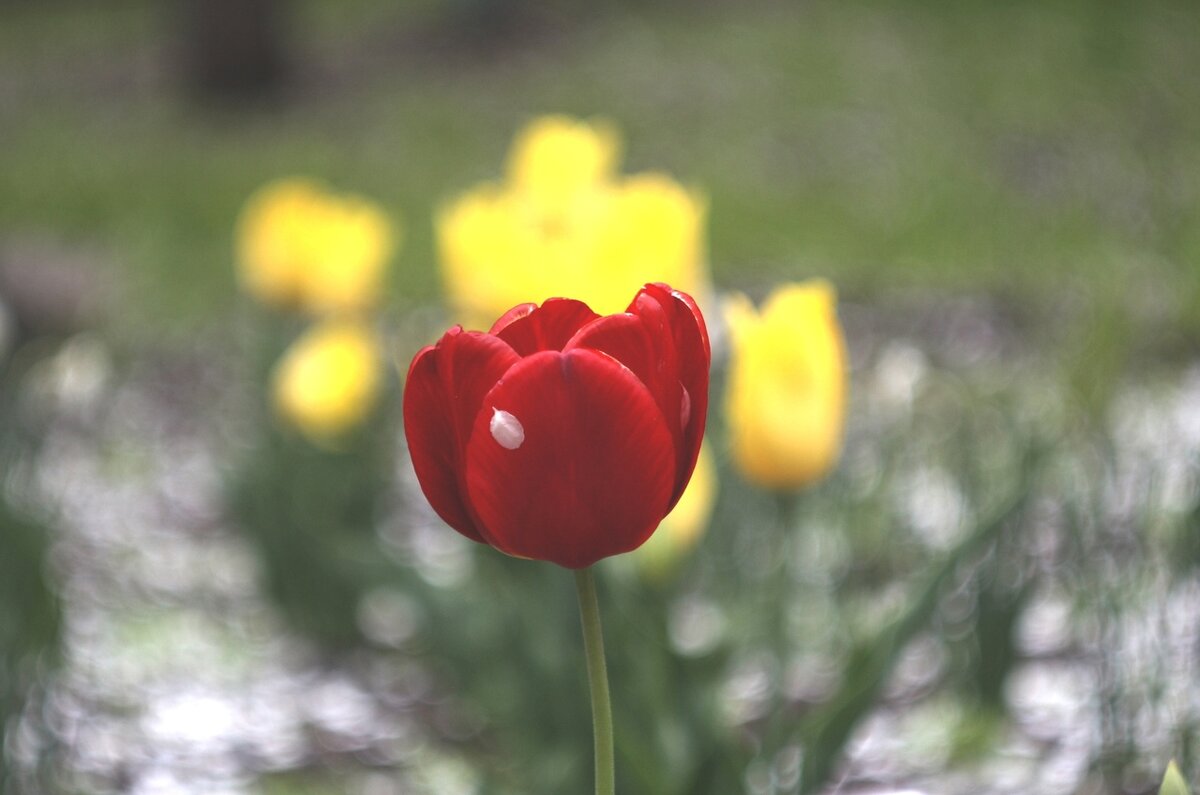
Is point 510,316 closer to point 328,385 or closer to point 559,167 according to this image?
point 559,167

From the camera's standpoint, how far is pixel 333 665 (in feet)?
6.03

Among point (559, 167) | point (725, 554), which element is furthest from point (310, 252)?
point (725, 554)

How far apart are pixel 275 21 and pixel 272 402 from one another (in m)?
6.15

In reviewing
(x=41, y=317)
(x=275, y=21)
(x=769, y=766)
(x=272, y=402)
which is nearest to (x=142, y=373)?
(x=41, y=317)

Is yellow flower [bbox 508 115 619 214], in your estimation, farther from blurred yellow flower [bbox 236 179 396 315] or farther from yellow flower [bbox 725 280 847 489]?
blurred yellow flower [bbox 236 179 396 315]

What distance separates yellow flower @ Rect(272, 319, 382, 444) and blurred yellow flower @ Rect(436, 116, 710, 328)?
10.2 inches

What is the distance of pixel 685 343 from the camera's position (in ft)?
1.90

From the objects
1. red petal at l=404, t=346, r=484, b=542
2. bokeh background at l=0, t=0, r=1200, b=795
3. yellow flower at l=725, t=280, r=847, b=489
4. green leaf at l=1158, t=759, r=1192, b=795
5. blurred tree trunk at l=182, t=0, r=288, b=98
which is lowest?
blurred tree trunk at l=182, t=0, r=288, b=98

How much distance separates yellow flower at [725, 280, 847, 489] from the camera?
3.23 feet

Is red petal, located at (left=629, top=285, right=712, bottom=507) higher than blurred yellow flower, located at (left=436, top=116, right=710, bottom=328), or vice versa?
red petal, located at (left=629, top=285, right=712, bottom=507)

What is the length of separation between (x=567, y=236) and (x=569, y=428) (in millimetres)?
736

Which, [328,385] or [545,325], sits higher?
[545,325]

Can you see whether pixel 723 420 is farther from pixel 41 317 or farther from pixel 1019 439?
pixel 41 317

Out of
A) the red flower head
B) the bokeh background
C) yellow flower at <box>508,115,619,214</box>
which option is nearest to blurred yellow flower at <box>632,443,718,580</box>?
the bokeh background
